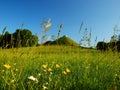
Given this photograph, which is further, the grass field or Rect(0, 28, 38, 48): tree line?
Rect(0, 28, 38, 48): tree line

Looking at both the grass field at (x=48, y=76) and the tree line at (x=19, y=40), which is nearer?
the grass field at (x=48, y=76)

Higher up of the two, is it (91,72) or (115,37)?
(115,37)

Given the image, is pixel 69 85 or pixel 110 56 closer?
pixel 69 85

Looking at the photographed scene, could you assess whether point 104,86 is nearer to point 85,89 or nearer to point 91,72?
Answer: point 85,89

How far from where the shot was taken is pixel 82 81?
126 inches

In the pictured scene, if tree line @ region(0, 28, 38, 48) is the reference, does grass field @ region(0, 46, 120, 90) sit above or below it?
below

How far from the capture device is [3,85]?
2.48m

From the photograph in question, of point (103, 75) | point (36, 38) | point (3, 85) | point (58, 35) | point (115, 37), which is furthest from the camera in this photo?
point (115, 37)

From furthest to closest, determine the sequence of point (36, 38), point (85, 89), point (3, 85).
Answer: point (36, 38) → point (85, 89) → point (3, 85)

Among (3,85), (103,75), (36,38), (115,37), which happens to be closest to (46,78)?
(36,38)

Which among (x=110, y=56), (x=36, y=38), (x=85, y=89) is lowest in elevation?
(x=85, y=89)

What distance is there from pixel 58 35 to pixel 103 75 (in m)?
1.08

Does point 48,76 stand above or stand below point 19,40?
below

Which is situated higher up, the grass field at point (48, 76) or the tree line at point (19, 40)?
the tree line at point (19, 40)
